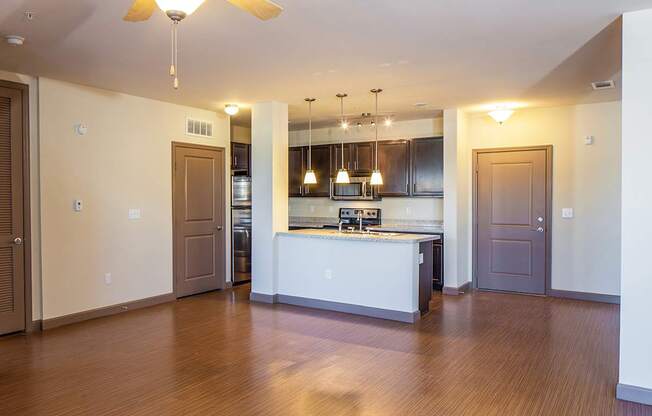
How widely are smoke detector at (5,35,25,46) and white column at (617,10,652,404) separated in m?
4.23

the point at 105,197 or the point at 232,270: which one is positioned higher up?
the point at 105,197

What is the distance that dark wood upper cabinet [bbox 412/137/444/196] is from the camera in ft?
22.5

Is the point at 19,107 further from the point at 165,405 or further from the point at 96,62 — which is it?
the point at 165,405

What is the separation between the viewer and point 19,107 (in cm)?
456

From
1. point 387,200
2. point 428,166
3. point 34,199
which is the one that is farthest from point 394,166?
point 34,199

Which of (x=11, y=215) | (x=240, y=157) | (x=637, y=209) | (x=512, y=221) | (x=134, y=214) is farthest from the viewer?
(x=240, y=157)

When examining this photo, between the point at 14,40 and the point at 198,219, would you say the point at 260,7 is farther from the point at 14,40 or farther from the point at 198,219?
the point at 198,219

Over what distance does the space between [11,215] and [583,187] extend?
21.3 ft

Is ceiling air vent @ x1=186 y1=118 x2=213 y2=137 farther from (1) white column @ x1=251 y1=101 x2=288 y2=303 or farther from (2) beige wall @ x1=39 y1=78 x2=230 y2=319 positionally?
(1) white column @ x1=251 y1=101 x2=288 y2=303

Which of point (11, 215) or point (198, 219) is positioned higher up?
point (11, 215)

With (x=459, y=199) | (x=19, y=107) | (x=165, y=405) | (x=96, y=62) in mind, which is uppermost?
(x=96, y=62)

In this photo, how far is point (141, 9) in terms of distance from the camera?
2.41 m

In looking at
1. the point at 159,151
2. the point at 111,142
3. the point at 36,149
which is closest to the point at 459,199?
the point at 159,151

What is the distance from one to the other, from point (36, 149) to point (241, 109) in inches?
99.2
